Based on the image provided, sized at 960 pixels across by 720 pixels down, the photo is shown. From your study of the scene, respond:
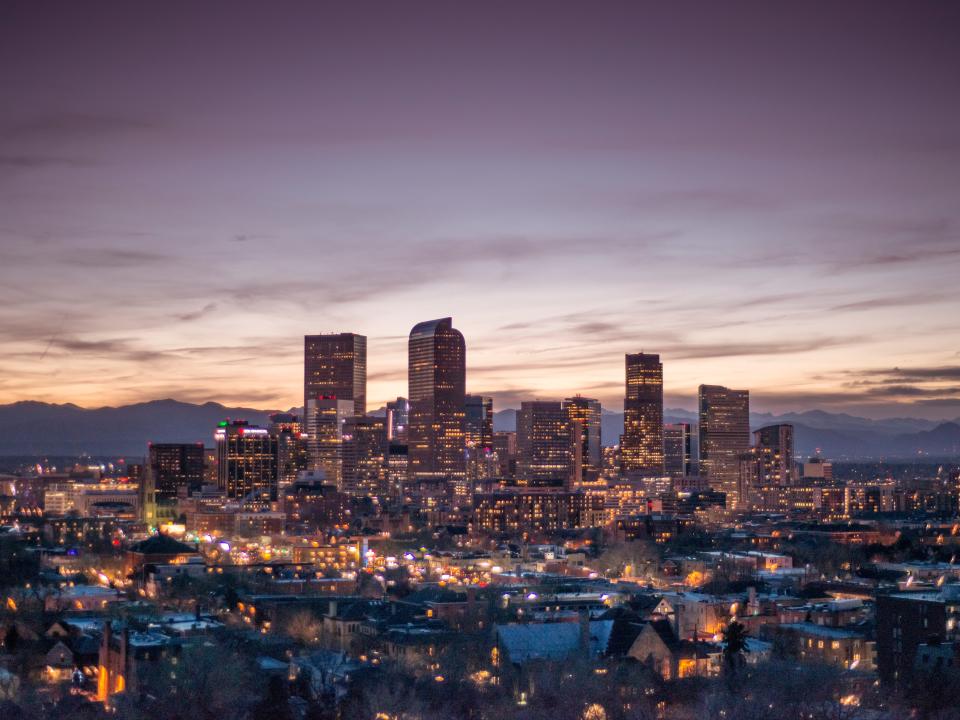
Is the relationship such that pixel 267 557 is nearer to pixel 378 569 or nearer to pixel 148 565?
pixel 378 569

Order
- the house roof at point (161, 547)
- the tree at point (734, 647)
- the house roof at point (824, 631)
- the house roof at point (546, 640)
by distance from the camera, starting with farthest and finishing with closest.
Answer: the house roof at point (161, 547), the house roof at point (824, 631), the house roof at point (546, 640), the tree at point (734, 647)

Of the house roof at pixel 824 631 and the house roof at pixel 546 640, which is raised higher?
the house roof at pixel 546 640

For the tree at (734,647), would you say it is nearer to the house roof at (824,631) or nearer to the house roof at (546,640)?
the house roof at (546,640)

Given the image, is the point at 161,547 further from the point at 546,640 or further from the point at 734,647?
the point at 734,647

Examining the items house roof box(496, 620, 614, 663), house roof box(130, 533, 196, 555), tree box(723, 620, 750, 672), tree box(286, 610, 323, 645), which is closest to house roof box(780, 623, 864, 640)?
tree box(723, 620, 750, 672)

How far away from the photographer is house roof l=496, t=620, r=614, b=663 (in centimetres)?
5353

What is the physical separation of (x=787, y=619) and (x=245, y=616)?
Answer: 26264 mm

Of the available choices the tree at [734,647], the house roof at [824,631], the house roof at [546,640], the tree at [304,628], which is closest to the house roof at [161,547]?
the tree at [304,628]

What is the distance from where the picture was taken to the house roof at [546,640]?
53.5 metres

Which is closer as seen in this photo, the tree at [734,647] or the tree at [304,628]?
the tree at [734,647]

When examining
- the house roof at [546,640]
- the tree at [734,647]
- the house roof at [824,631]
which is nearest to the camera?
the tree at [734,647]

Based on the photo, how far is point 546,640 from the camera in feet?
182

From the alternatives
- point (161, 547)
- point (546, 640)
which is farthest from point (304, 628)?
point (161, 547)

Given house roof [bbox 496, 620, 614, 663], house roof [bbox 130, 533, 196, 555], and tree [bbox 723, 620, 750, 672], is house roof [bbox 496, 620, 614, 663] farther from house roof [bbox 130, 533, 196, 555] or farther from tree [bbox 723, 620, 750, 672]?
house roof [bbox 130, 533, 196, 555]
